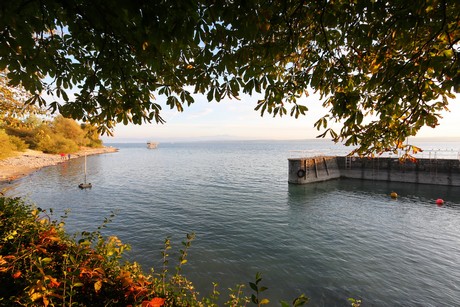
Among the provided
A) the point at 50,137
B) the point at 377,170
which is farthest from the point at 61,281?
the point at 50,137

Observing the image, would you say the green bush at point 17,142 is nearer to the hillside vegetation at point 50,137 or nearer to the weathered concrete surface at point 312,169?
the hillside vegetation at point 50,137

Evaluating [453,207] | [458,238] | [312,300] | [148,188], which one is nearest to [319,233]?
[312,300]

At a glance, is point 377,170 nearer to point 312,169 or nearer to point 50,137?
point 312,169

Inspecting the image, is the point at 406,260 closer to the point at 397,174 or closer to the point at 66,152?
the point at 397,174

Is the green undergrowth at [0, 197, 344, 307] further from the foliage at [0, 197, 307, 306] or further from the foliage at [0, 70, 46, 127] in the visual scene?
the foliage at [0, 70, 46, 127]

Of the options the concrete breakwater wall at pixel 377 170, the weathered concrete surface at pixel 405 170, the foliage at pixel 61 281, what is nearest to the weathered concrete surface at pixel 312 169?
the concrete breakwater wall at pixel 377 170

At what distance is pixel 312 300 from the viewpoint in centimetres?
973

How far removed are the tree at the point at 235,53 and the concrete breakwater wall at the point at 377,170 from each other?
31.1 meters

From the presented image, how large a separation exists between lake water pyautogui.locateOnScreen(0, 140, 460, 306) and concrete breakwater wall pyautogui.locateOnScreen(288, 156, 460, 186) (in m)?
2.21

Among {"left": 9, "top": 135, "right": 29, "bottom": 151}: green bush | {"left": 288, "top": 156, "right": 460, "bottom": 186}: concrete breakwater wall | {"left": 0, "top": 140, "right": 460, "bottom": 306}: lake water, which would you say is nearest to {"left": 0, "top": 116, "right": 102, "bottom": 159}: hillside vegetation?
{"left": 9, "top": 135, "right": 29, "bottom": 151}: green bush

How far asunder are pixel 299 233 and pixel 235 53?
15.8m

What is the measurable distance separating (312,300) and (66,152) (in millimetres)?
88999

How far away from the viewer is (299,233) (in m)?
16.8

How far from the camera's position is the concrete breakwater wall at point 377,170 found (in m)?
33.2
